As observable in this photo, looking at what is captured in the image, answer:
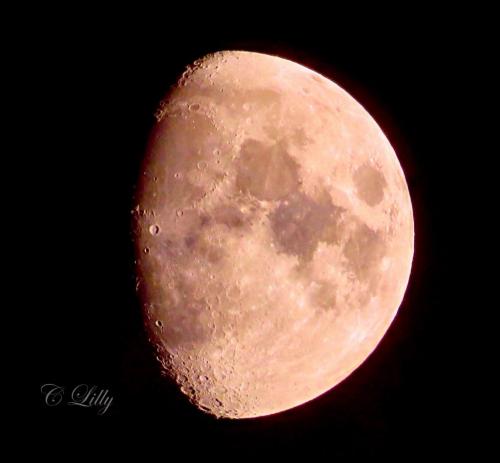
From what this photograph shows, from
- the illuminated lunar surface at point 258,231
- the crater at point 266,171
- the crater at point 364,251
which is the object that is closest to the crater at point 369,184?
the illuminated lunar surface at point 258,231

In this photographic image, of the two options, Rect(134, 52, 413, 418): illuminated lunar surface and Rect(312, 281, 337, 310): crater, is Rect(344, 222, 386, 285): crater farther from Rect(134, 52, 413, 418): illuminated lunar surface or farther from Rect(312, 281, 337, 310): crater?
Rect(312, 281, 337, 310): crater

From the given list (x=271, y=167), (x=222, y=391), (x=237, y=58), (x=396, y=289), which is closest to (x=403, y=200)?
(x=396, y=289)

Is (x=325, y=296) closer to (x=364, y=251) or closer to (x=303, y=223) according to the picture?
(x=364, y=251)

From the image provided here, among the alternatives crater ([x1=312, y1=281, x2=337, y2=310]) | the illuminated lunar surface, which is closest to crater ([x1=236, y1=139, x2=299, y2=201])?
the illuminated lunar surface

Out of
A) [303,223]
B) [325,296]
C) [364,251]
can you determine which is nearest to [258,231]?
[303,223]

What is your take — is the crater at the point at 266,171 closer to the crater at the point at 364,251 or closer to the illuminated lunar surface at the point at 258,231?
the illuminated lunar surface at the point at 258,231

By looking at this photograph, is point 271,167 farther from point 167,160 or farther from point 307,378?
point 307,378

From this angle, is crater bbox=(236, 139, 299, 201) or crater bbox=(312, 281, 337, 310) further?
crater bbox=(312, 281, 337, 310)
